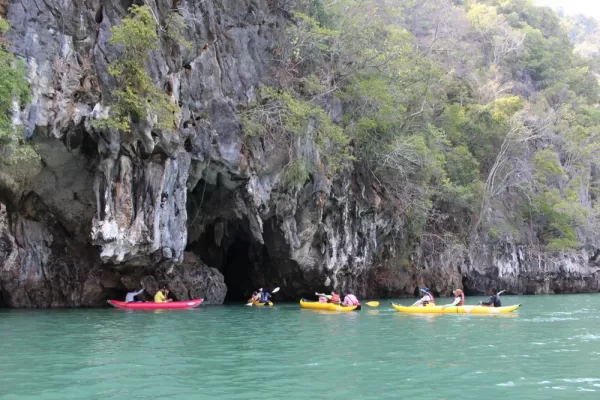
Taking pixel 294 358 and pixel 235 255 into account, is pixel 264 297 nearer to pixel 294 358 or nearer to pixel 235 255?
pixel 235 255

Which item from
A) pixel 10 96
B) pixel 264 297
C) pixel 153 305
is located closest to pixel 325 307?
pixel 264 297

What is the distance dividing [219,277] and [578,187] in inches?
→ 1010

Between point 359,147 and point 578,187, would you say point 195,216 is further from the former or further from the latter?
point 578,187

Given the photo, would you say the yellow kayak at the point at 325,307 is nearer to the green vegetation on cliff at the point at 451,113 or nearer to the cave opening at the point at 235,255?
the cave opening at the point at 235,255

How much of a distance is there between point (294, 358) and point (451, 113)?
23.9 metres

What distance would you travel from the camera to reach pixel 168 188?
54.3 ft

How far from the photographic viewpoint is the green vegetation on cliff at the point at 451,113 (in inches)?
816

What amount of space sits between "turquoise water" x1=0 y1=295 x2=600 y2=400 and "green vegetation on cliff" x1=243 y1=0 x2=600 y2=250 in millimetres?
7824

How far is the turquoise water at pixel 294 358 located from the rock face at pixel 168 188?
330 cm

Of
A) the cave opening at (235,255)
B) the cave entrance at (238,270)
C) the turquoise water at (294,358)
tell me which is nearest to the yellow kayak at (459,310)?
the turquoise water at (294,358)

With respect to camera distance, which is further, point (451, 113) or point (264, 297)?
point (451, 113)

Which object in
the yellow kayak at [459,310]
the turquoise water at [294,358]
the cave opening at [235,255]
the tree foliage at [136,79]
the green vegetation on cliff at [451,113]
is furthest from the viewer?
the cave opening at [235,255]

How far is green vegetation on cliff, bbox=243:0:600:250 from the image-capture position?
816 inches

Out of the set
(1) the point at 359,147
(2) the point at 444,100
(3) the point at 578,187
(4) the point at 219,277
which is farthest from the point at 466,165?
(4) the point at 219,277
